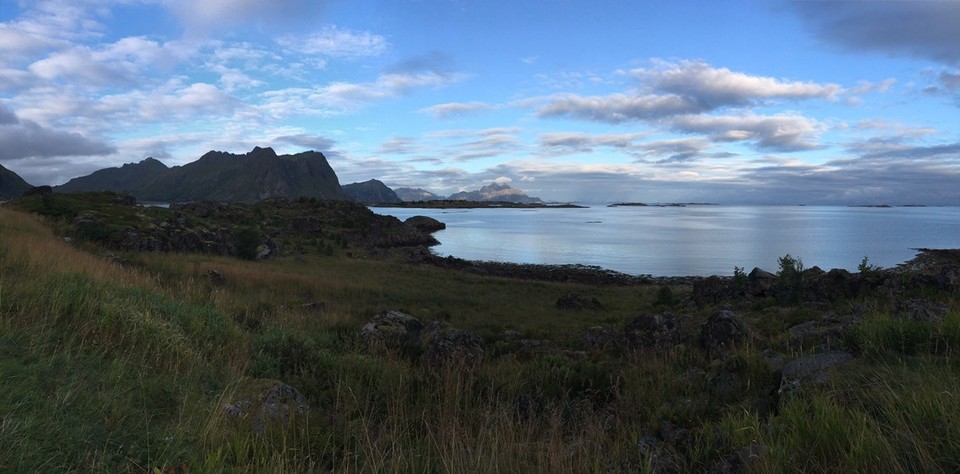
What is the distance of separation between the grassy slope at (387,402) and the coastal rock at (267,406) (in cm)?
14

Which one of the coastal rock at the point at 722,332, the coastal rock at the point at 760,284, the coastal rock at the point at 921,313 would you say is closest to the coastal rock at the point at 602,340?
the coastal rock at the point at 722,332

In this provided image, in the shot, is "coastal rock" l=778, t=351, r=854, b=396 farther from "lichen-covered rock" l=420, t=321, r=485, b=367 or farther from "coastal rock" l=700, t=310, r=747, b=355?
"lichen-covered rock" l=420, t=321, r=485, b=367

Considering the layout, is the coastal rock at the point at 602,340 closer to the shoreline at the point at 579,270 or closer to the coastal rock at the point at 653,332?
the coastal rock at the point at 653,332

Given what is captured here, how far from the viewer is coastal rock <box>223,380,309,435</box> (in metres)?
4.70

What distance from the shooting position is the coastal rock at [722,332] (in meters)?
10.5

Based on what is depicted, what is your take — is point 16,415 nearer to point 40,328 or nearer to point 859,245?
point 40,328

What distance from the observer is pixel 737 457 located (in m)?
4.12

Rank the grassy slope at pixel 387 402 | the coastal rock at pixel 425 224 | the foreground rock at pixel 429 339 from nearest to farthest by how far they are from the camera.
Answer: the grassy slope at pixel 387 402 < the foreground rock at pixel 429 339 < the coastal rock at pixel 425 224

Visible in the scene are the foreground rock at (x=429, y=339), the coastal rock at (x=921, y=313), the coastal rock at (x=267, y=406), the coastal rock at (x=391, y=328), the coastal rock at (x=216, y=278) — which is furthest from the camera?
the coastal rock at (x=216, y=278)

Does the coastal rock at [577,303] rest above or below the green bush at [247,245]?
below

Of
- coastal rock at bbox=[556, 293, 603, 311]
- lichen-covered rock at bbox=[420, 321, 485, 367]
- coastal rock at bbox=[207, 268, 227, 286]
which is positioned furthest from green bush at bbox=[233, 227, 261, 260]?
lichen-covered rock at bbox=[420, 321, 485, 367]

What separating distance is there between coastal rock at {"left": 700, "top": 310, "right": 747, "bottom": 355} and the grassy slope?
1.80 feet

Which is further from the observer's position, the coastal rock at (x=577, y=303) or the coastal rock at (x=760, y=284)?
the coastal rock at (x=577, y=303)

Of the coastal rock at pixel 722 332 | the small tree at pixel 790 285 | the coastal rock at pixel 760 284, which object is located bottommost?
the coastal rock at pixel 760 284
